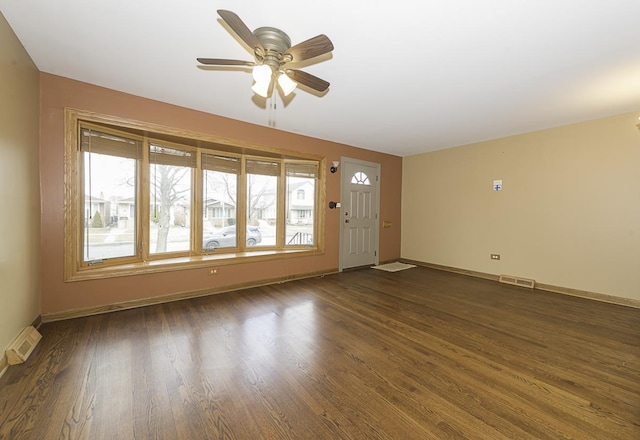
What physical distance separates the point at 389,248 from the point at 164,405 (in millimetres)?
5187

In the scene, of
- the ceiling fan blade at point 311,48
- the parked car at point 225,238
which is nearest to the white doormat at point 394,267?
the parked car at point 225,238

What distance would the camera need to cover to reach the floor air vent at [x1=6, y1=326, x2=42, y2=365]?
1929 millimetres

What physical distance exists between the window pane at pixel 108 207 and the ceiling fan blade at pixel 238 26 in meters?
2.58

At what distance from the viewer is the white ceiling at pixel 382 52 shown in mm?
1739

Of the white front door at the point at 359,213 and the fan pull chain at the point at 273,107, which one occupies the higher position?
the fan pull chain at the point at 273,107

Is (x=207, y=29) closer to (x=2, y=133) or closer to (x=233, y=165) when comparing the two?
(x=2, y=133)

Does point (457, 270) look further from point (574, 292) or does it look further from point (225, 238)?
point (225, 238)

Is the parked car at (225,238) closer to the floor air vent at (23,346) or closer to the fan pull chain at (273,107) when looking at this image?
the fan pull chain at (273,107)

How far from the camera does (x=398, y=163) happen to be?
6.15 meters

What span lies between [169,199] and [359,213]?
349 cm

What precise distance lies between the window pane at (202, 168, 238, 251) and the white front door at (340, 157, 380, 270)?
2.09 m

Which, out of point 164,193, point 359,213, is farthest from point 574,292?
point 164,193

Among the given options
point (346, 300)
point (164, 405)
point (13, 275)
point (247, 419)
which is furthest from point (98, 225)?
point (346, 300)

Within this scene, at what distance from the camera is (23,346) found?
2.06 metres
